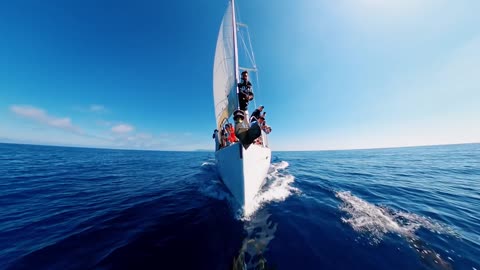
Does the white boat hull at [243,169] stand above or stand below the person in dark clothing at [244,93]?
below

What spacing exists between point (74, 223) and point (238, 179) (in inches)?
208

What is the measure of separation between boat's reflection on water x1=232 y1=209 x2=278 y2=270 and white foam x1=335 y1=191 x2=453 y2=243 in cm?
262


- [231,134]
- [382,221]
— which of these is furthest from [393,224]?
[231,134]

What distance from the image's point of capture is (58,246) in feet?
12.2

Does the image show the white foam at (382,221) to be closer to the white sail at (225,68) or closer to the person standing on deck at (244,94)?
the person standing on deck at (244,94)

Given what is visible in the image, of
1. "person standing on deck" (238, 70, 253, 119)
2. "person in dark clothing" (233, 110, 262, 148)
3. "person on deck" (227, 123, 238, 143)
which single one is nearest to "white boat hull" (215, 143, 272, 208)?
"person in dark clothing" (233, 110, 262, 148)

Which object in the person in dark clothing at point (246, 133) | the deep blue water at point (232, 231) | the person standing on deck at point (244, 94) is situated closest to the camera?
the deep blue water at point (232, 231)

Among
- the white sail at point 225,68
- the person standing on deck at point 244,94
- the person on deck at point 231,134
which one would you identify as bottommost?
the person on deck at point 231,134

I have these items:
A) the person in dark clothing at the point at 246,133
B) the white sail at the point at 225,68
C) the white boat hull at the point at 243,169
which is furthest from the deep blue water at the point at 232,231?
the white sail at the point at 225,68

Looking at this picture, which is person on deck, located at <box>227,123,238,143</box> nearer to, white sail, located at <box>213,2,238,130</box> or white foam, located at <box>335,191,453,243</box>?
white sail, located at <box>213,2,238,130</box>

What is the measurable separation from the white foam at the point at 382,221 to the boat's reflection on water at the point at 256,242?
2.62 metres

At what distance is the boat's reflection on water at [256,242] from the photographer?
10.5 feet

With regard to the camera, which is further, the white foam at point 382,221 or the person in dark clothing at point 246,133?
the white foam at point 382,221

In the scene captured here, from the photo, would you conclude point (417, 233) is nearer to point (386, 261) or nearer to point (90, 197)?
point (386, 261)
